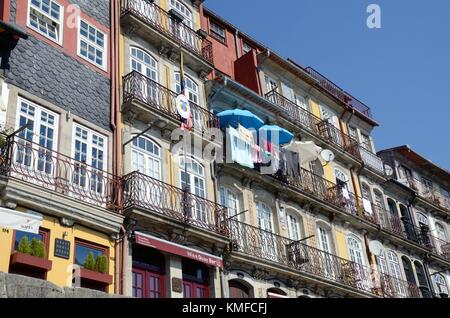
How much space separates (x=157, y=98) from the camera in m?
17.5

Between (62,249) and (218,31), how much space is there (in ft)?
44.4

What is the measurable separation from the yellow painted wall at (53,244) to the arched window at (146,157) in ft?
8.54

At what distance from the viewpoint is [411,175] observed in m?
32.9

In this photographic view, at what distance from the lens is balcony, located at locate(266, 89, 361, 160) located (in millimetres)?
23719

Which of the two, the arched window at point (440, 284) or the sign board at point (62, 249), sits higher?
the arched window at point (440, 284)

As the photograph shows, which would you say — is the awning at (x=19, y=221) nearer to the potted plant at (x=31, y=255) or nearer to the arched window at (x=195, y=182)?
the potted plant at (x=31, y=255)

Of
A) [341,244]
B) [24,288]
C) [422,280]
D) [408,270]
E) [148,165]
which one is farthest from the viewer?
[422,280]

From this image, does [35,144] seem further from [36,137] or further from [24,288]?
[24,288]

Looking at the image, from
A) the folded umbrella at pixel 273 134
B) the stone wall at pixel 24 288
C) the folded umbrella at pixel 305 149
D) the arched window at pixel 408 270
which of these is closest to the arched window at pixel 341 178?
the folded umbrella at pixel 305 149

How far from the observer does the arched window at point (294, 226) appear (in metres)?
21.0

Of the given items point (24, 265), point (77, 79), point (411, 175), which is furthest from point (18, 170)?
point (411, 175)

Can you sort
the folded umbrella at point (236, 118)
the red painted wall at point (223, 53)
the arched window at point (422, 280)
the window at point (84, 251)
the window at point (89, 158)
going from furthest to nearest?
the arched window at point (422, 280)
the red painted wall at point (223, 53)
the folded umbrella at point (236, 118)
the window at point (89, 158)
the window at point (84, 251)

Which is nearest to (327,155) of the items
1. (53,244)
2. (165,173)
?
(165,173)

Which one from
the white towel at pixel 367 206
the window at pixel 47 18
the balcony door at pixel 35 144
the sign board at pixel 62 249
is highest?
the window at pixel 47 18
